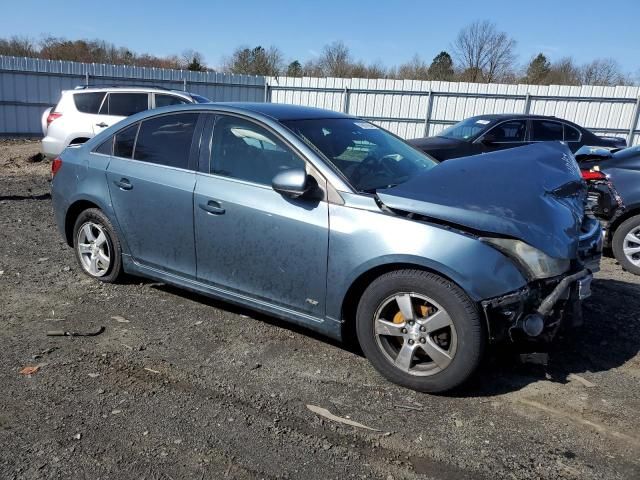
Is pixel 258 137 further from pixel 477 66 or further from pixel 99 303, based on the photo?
pixel 477 66

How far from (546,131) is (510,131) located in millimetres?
800

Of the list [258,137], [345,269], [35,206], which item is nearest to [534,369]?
[345,269]

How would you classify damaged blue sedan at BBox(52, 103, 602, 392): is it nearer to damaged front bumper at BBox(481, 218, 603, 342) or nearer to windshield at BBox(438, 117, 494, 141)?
damaged front bumper at BBox(481, 218, 603, 342)

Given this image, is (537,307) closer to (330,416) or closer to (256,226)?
(330,416)

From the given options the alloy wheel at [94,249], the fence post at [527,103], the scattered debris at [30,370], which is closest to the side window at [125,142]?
the alloy wheel at [94,249]

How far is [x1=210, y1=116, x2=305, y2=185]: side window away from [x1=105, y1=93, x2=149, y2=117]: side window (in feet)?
26.2

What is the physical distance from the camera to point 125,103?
37.0 ft

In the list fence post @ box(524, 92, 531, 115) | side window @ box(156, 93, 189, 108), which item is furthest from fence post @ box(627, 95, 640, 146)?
side window @ box(156, 93, 189, 108)

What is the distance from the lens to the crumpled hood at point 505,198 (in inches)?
122

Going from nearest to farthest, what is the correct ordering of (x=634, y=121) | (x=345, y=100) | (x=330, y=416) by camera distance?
(x=330, y=416), (x=634, y=121), (x=345, y=100)

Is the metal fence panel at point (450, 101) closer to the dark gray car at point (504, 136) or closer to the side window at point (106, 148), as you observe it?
the dark gray car at point (504, 136)

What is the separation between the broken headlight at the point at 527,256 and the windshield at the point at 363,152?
0.90m

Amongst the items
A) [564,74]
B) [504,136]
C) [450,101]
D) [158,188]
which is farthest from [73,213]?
[564,74]

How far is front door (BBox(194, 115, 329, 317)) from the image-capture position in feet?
11.5
